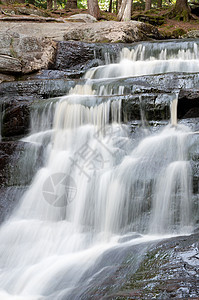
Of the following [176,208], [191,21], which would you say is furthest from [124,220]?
[191,21]

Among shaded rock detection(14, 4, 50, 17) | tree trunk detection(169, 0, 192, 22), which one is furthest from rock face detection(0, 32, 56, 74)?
tree trunk detection(169, 0, 192, 22)

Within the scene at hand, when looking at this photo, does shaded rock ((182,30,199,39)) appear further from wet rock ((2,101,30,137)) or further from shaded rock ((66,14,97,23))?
wet rock ((2,101,30,137))

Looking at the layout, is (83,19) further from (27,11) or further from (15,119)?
(15,119)

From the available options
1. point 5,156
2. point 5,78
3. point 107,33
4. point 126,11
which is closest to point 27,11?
point 126,11

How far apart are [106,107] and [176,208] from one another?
3.13 metres

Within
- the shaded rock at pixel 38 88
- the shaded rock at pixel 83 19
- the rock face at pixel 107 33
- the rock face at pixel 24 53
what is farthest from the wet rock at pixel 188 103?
the shaded rock at pixel 83 19

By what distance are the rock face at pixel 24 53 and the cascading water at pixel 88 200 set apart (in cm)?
394

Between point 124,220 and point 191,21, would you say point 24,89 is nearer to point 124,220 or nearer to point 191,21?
point 124,220

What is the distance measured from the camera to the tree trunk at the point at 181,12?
17.4 m

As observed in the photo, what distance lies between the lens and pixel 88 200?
4.95 metres

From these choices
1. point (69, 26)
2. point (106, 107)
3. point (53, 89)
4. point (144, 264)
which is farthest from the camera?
point (69, 26)

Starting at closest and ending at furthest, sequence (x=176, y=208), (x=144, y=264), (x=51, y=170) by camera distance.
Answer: (x=144, y=264) → (x=176, y=208) → (x=51, y=170)

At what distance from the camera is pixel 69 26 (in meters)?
12.4

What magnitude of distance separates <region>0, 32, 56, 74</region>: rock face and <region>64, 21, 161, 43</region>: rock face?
1.13 metres
